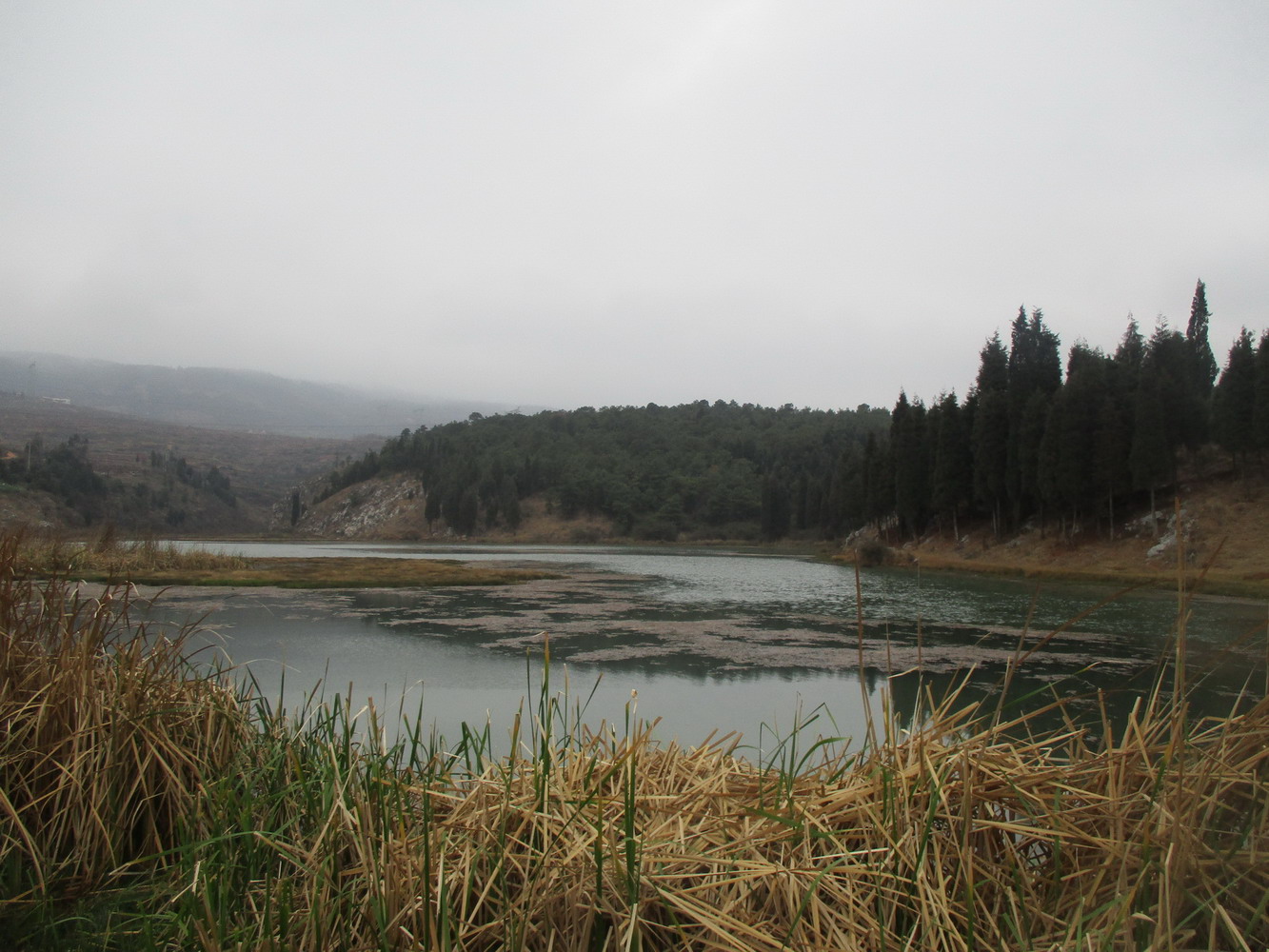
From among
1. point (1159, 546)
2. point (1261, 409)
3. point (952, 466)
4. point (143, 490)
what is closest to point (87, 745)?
point (1159, 546)

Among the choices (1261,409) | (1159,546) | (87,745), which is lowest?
(1159,546)

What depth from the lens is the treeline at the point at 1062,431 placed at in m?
39.0

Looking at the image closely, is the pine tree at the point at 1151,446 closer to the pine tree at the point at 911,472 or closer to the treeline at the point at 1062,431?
the treeline at the point at 1062,431

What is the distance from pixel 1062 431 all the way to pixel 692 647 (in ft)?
114

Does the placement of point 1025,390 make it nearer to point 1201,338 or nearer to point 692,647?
point 1201,338

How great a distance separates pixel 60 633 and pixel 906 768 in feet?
13.3

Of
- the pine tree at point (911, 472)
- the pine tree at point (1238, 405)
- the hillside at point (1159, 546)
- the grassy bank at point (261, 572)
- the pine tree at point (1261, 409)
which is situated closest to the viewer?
the grassy bank at point (261, 572)

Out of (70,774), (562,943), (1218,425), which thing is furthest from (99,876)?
(1218,425)

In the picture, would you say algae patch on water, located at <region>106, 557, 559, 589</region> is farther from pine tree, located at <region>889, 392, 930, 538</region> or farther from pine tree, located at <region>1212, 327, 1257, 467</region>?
pine tree, located at <region>1212, 327, 1257, 467</region>

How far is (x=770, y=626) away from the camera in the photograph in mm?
20406

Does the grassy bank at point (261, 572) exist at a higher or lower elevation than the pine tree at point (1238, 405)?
lower

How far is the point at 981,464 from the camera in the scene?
163ft

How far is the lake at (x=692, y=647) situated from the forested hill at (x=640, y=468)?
7217cm

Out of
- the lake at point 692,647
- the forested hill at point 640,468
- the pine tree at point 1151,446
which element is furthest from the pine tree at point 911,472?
the forested hill at point 640,468
